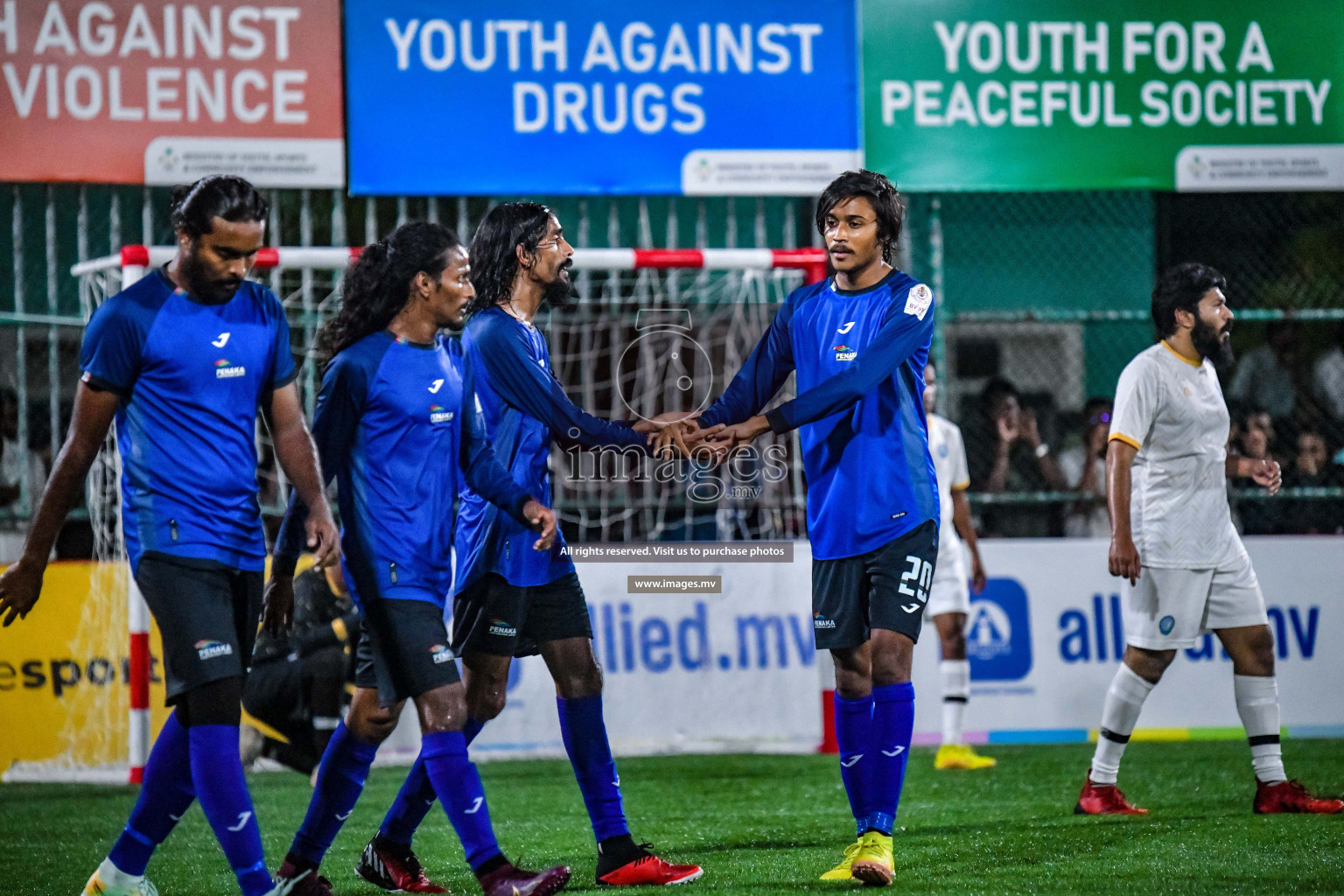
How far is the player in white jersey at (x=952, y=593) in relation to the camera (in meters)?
8.20

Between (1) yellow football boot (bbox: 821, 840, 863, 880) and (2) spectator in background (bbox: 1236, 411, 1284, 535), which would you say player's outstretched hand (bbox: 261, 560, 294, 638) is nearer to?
(1) yellow football boot (bbox: 821, 840, 863, 880)

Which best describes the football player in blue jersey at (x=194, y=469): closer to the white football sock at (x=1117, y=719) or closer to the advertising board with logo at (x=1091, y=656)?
the white football sock at (x=1117, y=719)

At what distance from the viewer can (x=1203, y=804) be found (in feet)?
21.7

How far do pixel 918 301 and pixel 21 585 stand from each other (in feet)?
8.75

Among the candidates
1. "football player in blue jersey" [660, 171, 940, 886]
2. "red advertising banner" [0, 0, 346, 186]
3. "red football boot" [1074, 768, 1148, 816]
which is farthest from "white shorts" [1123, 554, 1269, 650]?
"red advertising banner" [0, 0, 346, 186]

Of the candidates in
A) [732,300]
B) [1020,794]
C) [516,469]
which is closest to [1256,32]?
[732,300]

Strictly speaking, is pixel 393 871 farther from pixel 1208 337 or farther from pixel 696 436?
pixel 1208 337

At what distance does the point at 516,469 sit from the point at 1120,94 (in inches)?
259

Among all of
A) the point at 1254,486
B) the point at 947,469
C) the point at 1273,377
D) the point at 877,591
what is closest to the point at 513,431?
the point at 877,591

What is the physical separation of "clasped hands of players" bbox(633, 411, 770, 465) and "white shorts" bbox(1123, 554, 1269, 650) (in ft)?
6.60

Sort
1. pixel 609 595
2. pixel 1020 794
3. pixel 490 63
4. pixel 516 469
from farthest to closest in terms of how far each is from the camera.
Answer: pixel 490 63, pixel 609 595, pixel 1020 794, pixel 516 469

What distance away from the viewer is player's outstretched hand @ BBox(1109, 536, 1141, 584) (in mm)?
6227

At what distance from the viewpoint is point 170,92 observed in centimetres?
952

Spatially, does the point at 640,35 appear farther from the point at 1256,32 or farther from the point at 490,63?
the point at 1256,32
